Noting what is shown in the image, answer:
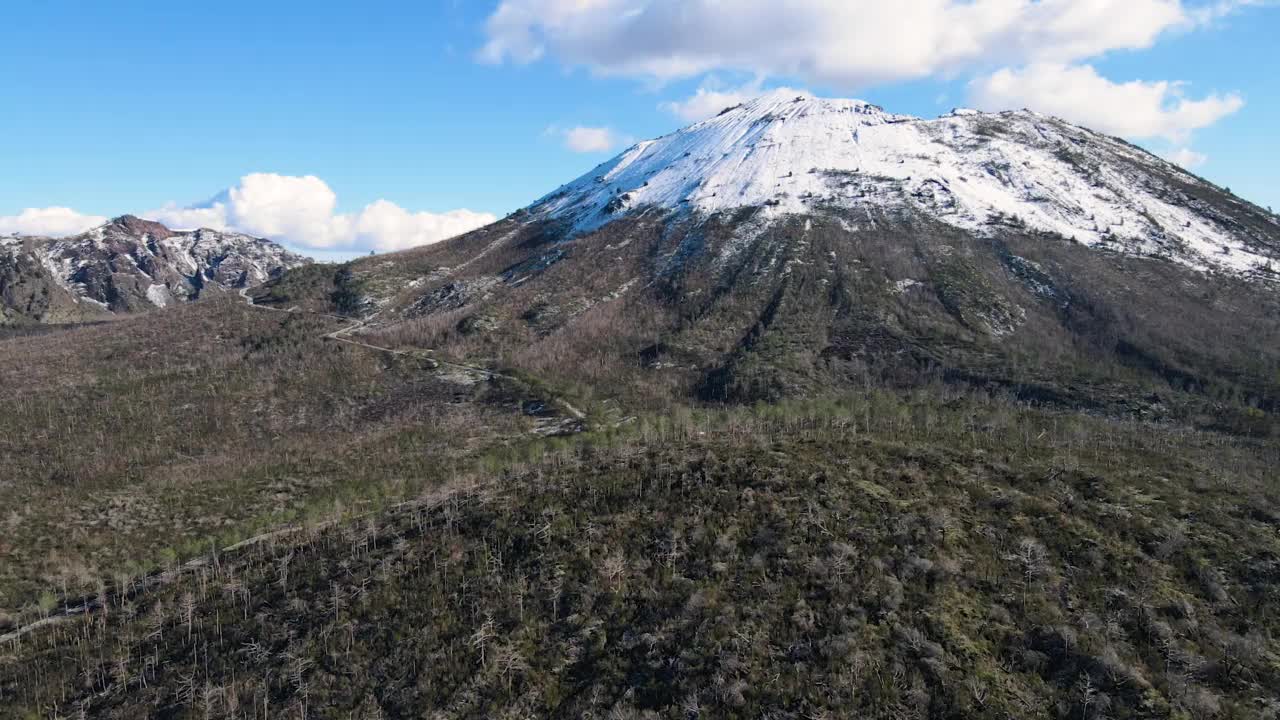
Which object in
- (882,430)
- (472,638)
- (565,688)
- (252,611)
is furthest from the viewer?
(882,430)

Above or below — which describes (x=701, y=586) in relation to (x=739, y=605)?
above

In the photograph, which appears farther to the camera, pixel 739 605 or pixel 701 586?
pixel 701 586

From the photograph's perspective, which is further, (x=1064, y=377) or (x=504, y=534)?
(x=1064, y=377)

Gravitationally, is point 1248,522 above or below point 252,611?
above

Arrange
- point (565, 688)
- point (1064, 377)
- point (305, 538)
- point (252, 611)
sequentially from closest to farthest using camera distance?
point (565, 688)
point (252, 611)
point (305, 538)
point (1064, 377)

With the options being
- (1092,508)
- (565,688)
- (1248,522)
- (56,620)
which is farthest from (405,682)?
(1248,522)

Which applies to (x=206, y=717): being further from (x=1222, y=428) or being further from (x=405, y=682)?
(x=1222, y=428)

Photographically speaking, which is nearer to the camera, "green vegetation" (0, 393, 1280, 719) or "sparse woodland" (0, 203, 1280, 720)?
"green vegetation" (0, 393, 1280, 719)

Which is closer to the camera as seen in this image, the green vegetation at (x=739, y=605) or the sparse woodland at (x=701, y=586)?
the green vegetation at (x=739, y=605)

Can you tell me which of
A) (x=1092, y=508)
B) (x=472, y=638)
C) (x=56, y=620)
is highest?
(x=1092, y=508)

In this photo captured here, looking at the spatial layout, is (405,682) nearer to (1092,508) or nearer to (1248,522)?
(1092,508)

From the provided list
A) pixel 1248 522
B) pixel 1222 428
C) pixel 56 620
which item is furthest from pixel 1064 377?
pixel 56 620
